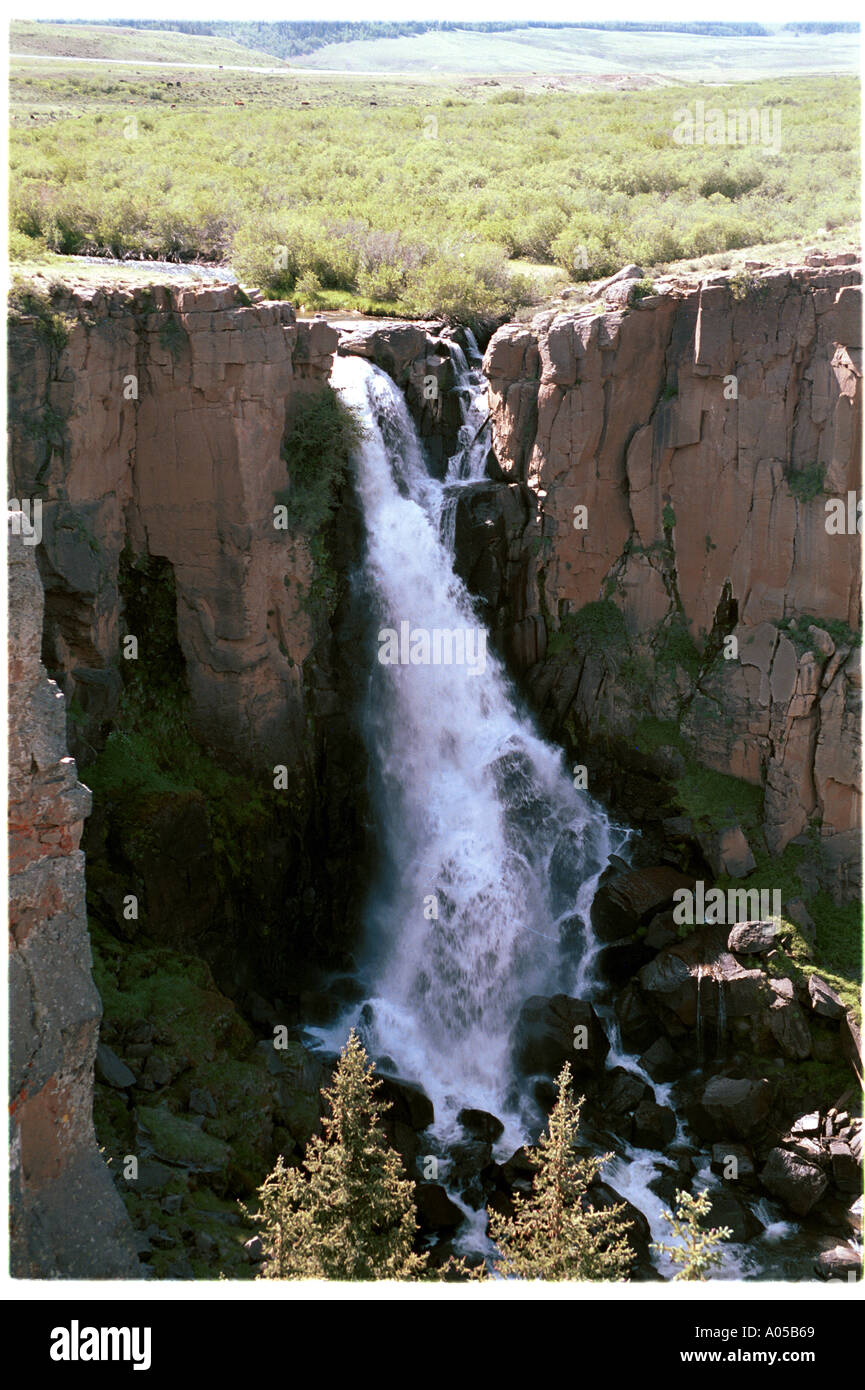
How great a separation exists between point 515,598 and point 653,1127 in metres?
10.2

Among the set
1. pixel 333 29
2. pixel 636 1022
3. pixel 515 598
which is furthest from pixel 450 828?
pixel 333 29

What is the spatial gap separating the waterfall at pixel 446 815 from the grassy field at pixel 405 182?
531cm

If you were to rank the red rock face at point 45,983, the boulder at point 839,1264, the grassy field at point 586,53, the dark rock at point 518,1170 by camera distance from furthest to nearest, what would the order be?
1. the grassy field at point 586,53
2. the dark rock at point 518,1170
3. the boulder at point 839,1264
4. the red rock face at point 45,983

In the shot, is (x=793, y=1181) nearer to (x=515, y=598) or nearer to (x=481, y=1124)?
(x=481, y=1124)

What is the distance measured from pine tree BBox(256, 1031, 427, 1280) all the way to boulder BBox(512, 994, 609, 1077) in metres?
6.75

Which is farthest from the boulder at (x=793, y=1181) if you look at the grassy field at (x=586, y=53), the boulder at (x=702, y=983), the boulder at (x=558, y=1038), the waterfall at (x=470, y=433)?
the grassy field at (x=586, y=53)

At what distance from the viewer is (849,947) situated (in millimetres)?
21438

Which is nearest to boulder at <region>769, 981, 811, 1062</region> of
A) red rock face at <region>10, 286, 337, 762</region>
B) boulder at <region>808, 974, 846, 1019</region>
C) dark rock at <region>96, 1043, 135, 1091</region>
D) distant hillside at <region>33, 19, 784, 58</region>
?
boulder at <region>808, 974, 846, 1019</region>

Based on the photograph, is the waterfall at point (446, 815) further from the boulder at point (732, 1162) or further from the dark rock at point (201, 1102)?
the dark rock at point (201, 1102)

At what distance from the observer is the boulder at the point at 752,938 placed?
819 inches

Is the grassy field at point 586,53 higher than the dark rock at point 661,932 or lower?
higher
